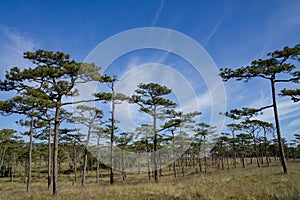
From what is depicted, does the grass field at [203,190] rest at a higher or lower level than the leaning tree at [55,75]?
lower

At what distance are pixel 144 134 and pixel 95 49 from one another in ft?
74.8

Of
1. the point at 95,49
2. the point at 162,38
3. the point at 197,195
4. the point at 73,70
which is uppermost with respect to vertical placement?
the point at 162,38

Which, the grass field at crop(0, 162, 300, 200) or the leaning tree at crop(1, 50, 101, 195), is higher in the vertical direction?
the leaning tree at crop(1, 50, 101, 195)

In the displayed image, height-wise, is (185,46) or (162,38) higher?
(162,38)

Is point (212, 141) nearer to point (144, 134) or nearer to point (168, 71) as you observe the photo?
point (144, 134)

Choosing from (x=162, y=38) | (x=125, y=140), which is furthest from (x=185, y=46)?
(x=125, y=140)

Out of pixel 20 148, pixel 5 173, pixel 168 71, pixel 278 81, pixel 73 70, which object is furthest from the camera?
pixel 5 173

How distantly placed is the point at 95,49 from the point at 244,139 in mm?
41338

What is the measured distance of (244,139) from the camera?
43938mm

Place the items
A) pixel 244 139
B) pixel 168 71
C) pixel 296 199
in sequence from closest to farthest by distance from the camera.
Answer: pixel 296 199
pixel 168 71
pixel 244 139

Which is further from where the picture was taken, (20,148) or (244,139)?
(244,139)

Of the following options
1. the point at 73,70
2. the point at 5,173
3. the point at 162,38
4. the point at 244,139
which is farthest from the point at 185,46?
the point at 5,173

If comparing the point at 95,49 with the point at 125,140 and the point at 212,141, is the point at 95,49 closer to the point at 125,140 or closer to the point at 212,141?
the point at 125,140

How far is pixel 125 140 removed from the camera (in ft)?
115
